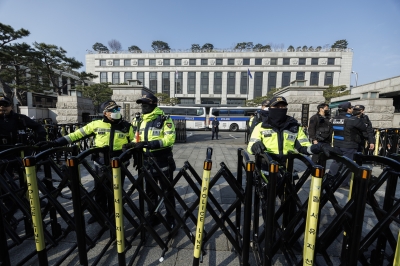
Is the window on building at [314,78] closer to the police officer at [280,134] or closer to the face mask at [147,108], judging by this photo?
the police officer at [280,134]

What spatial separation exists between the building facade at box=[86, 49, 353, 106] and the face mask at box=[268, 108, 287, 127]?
4543 centimetres

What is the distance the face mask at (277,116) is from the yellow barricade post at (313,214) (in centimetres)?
124

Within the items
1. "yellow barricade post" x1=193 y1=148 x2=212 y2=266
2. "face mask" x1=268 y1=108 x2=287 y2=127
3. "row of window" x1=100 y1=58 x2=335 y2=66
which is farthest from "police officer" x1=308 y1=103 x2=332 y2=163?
"row of window" x1=100 y1=58 x2=335 y2=66

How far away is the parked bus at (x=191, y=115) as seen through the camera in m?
21.2

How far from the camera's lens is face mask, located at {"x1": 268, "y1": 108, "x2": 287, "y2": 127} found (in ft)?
8.35

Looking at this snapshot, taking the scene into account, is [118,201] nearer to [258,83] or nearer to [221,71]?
[221,71]

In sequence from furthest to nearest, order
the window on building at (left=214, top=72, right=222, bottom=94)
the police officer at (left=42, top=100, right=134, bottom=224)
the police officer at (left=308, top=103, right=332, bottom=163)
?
1. the window on building at (left=214, top=72, right=222, bottom=94)
2. the police officer at (left=308, top=103, right=332, bottom=163)
3. the police officer at (left=42, top=100, right=134, bottom=224)

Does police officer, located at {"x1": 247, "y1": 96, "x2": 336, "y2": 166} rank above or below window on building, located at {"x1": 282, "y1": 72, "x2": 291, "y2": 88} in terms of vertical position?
below

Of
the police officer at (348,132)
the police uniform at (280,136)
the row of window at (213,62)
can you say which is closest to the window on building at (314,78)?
the row of window at (213,62)

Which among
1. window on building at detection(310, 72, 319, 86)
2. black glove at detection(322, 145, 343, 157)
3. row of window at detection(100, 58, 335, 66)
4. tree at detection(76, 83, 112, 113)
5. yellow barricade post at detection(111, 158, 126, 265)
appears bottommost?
yellow barricade post at detection(111, 158, 126, 265)

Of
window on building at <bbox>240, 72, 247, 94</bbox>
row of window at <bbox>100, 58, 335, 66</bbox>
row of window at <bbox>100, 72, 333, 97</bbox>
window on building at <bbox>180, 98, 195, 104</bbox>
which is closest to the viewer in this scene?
row of window at <bbox>100, 58, 335, 66</bbox>

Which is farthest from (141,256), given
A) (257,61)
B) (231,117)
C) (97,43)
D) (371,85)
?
(97,43)

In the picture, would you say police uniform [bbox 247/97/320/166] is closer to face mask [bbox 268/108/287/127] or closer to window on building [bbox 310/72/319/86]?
face mask [bbox 268/108/287/127]

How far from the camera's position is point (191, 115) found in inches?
841
